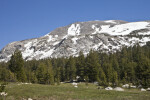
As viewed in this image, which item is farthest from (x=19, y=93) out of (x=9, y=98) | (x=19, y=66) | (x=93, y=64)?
(x=93, y=64)

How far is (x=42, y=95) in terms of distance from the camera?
89.1 feet

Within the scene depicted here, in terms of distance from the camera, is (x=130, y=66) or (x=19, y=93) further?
(x=130, y=66)

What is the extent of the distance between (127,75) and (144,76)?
24.5 meters

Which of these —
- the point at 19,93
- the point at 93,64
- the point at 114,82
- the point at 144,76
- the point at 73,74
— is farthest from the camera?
the point at 73,74

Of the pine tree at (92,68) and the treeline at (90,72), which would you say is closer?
the treeline at (90,72)

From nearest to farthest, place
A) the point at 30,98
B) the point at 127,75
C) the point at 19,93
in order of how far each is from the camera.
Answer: the point at 30,98 → the point at 19,93 → the point at 127,75

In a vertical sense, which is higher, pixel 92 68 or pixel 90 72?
pixel 92 68

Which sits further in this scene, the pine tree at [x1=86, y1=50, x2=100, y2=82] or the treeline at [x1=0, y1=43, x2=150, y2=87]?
the pine tree at [x1=86, y1=50, x2=100, y2=82]

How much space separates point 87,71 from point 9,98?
52.7 m

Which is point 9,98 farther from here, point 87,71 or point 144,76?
point 87,71

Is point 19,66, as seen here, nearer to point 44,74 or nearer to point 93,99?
point 44,74

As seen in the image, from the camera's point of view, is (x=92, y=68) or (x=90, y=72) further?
(x=90, y=72)

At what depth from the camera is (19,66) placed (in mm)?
63531

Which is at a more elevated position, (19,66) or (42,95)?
(19,66)
